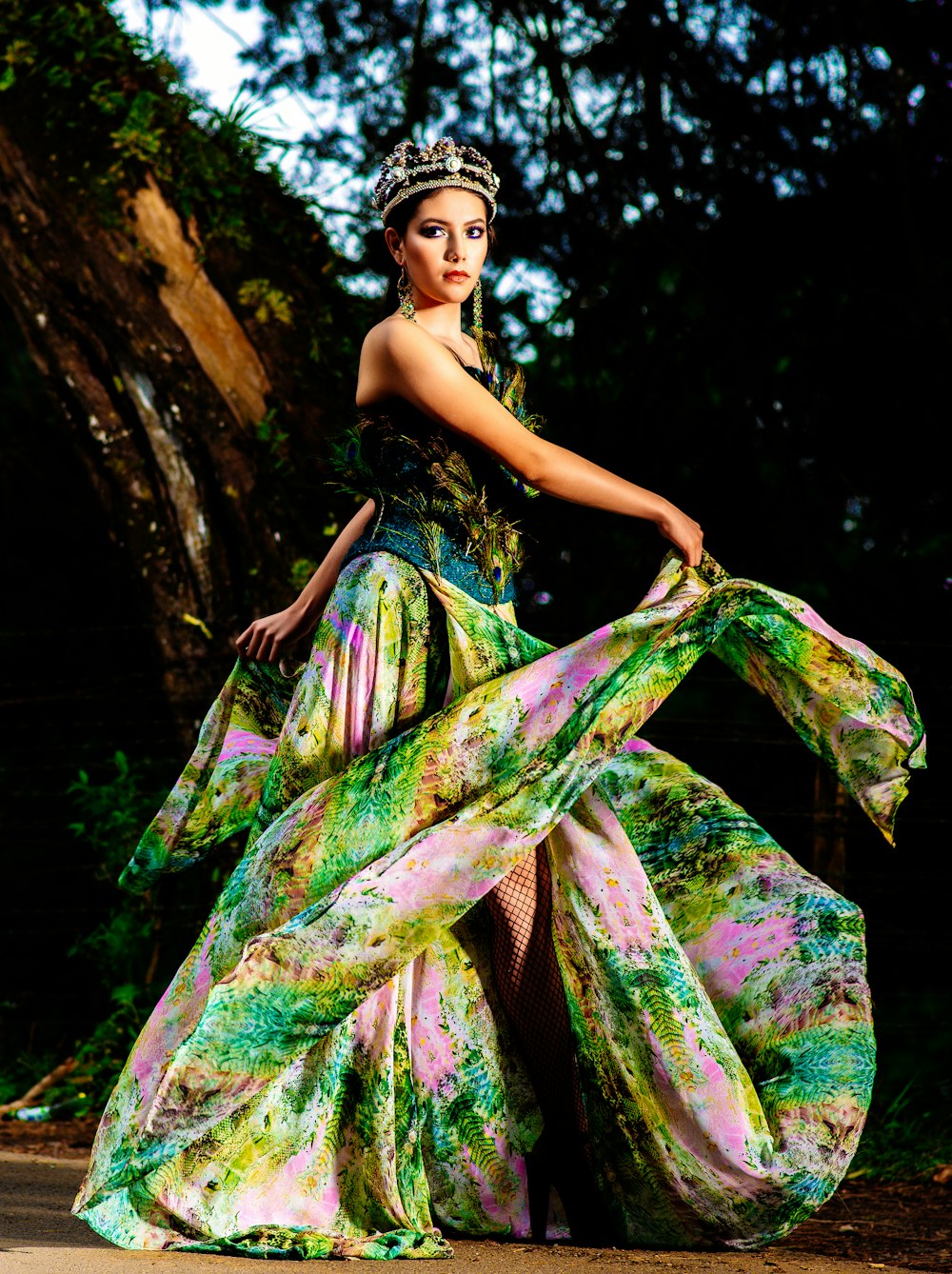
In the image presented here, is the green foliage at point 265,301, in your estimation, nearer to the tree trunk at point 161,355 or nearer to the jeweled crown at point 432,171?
the tree trunk at point 161,355

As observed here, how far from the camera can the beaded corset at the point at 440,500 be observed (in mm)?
3467

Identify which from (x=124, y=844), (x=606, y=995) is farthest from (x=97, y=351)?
(x=606, y=995)

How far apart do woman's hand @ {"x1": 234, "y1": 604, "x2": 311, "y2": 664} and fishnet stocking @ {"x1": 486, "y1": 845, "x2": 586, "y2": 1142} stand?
2.79 feet

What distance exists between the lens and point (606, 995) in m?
3.17

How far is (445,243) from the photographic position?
11.6ft

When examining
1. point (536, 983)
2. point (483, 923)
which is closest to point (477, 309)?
point (483, 923)

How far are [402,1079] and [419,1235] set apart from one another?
0.30 meters

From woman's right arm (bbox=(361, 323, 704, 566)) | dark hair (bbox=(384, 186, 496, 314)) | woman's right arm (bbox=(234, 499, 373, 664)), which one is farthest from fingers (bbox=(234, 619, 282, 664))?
dark hair (bbox=(384, 186, 496, 314))

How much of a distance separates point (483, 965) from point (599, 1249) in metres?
0.61

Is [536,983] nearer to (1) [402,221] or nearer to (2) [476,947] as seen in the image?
(2) [476,947]

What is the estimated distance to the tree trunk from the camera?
5.57 meters

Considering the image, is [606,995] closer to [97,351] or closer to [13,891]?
[97,351]

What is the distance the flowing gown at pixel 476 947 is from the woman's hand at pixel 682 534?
0.12ft

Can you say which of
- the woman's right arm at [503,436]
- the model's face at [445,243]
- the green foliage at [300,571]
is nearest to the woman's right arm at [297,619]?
the woman's right arm at [503,436]
